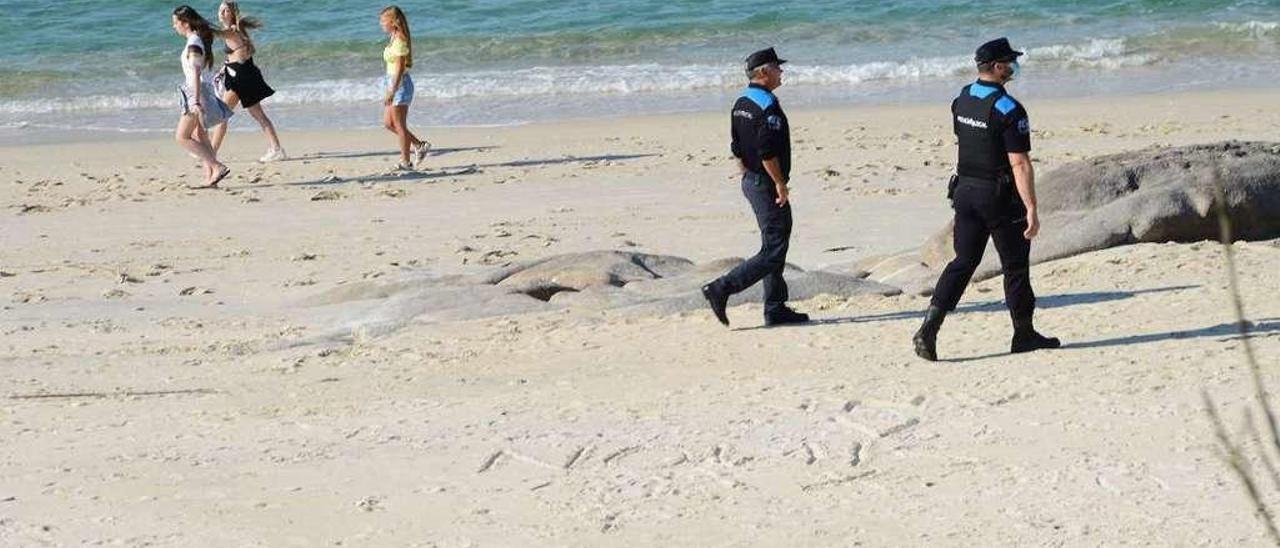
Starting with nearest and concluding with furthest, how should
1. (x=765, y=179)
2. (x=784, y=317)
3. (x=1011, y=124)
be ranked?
1. (x=1011, y=124)
2. (x=765, y=179)
3. (x=784, y=317)

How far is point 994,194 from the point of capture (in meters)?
7.54

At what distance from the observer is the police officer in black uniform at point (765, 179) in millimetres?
8430

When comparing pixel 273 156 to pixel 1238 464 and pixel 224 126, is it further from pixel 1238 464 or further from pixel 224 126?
pixel 1238 464

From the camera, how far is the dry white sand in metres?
6.15

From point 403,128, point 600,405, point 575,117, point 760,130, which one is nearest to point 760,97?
point 760,130

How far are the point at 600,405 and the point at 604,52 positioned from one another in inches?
707

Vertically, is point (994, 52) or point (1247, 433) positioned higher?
point (994, 52)

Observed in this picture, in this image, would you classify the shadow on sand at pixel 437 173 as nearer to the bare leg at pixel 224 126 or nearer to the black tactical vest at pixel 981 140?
the bare leg at pixel 224 126

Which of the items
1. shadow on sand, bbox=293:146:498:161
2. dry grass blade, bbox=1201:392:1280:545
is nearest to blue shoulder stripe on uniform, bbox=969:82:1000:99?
dry grass blade, bbox=1201:392:1280:545

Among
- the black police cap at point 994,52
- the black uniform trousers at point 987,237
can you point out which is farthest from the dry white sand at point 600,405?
the black police cap at point 994,52

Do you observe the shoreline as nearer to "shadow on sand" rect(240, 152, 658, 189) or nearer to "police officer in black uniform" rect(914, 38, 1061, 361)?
"shadow on sand" rect(240, 152, 658, 189)

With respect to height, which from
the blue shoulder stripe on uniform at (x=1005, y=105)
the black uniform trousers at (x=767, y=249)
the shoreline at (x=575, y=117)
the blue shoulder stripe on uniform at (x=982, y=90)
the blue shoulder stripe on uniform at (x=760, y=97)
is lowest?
the shoreline at (x=575, y=117)

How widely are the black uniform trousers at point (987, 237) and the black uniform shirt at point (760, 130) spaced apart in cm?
95

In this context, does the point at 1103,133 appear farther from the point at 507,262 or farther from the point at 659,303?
the point at 659,303
